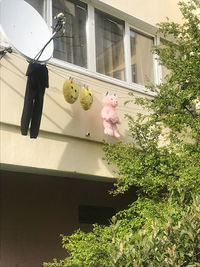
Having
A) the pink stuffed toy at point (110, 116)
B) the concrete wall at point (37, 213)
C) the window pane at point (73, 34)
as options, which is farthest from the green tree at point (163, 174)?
the concrete wall at point (37, 213)

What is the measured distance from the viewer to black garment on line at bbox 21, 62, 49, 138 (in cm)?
565

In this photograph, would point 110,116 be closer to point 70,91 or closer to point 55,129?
point 70,91

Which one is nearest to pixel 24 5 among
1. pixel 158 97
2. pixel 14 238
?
pixel 158 97

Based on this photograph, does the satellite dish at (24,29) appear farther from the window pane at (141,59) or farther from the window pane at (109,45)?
the window pane at (141,59)

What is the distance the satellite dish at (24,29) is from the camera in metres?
5.44

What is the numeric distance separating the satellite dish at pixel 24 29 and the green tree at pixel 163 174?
6.18ft

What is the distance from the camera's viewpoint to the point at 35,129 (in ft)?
18.9

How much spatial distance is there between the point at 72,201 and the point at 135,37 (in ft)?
13.0

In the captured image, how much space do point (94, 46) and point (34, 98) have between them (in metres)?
2.55

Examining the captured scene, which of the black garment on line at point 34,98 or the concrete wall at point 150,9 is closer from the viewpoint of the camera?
the black garment on line at point 34,98

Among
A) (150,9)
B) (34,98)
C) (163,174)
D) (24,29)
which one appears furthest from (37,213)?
(150,9)

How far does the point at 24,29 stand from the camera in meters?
5.76

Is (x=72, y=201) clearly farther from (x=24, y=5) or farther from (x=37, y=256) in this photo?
(x=24, y=5)

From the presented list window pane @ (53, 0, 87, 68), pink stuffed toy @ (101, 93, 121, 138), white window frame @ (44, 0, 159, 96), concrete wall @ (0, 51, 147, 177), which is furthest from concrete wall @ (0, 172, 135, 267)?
window pane @ (53, 0, 87, 68)
